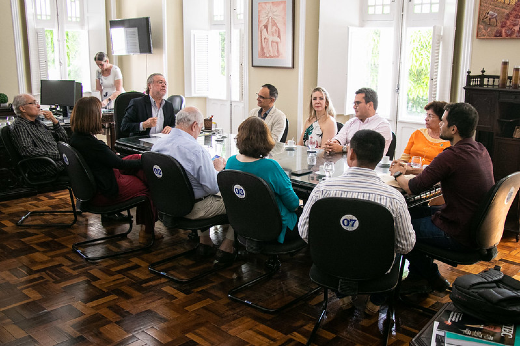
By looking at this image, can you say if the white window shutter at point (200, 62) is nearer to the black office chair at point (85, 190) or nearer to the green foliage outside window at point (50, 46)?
the green foliage outside window at point (50, 46)

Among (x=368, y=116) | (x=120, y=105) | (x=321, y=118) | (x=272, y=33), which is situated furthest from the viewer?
(x=272, y=33)

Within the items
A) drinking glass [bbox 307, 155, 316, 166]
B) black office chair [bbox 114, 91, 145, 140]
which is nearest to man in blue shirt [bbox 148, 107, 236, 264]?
drinking glass [bbox 307, 155, 316, 166]

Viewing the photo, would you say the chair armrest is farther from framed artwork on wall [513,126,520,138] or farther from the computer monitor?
framed artwork on wall [513,126,520,138]

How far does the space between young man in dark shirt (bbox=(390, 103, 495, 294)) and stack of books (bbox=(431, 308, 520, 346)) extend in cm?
122

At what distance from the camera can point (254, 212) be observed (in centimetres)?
311

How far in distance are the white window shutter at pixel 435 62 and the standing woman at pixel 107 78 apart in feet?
16.0

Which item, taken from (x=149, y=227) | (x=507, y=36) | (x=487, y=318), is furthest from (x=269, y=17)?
(x=487, y=318)

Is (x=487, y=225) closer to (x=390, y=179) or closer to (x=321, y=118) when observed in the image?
(x=390, y=179)

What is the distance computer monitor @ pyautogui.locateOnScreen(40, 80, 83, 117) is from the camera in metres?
7.29

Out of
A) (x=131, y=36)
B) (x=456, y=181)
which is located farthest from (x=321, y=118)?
(x=131, y=36)

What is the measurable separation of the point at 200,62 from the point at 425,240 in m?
7.08

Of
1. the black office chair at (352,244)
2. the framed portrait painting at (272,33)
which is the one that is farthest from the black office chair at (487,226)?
the framed portrait painting at (272,33)

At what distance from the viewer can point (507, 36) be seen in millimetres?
5238

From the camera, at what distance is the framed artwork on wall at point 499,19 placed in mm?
5160
